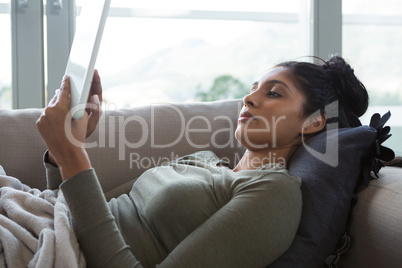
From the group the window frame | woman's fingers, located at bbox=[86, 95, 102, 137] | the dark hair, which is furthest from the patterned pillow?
the window frame

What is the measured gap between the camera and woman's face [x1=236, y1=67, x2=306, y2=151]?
51.1 inches

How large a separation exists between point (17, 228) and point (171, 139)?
70cm

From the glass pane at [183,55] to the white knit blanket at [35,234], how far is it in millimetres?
1504

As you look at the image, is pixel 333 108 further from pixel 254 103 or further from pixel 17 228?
pixel 17 228

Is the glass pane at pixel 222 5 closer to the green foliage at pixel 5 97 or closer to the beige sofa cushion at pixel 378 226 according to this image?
the green foliage at pixel 5 97

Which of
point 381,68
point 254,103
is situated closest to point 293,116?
point 254,103

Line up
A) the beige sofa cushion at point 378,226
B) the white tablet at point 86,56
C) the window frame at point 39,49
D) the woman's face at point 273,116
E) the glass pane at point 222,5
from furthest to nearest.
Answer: the glass pane at point 222,5 → the window frame at point 39,49 → the woman's face at point 273,116 → the beige sofa cushion at point 378,226 → the white tablet at point 86,56

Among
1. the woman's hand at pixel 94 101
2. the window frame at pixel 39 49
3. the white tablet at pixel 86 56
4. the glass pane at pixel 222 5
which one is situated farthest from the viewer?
the glass pane at pixel 222 5

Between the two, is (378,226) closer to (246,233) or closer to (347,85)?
(246,233)

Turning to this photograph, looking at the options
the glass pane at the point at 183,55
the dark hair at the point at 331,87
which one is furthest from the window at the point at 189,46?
the dark hair at the point at 331,87

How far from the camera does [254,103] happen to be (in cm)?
132

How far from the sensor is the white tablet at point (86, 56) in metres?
0.88

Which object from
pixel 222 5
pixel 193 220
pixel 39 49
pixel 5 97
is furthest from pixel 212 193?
pixel 222 5

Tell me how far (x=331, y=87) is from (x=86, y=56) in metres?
0.81
